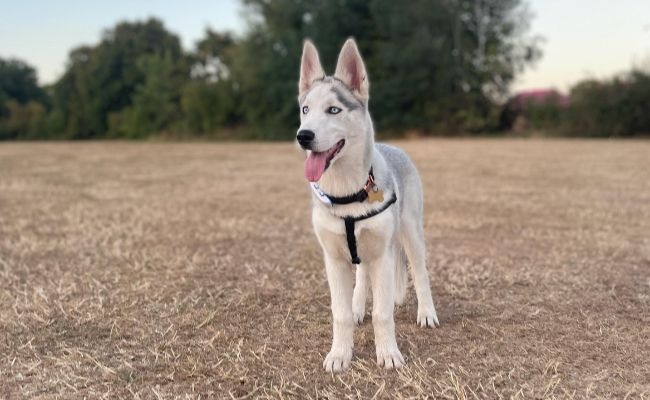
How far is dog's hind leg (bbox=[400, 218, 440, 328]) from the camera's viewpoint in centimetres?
398

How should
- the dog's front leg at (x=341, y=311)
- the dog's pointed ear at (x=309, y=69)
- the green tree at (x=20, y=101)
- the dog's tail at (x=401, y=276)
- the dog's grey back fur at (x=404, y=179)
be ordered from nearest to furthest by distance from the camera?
the dog's front leg at (x=341, y=311) → the dog's pointed ear at (x=309, y=69) → the dog's grey back fur at (x=404, y=179) → the dog's tail at (x=401, y=276) → the green tree at (x=20, y=101)

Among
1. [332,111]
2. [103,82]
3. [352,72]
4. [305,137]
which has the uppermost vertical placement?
[103,82]

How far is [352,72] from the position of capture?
351cm

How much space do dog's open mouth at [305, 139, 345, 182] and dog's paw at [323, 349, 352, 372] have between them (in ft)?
3.42

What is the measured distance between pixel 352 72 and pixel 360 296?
5.34 feet

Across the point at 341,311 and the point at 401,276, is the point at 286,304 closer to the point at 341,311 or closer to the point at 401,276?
the point at 401,276

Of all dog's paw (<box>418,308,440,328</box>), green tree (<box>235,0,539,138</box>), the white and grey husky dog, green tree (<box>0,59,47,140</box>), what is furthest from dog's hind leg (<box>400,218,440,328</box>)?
green tree (<box>0,59,47,140</box>)

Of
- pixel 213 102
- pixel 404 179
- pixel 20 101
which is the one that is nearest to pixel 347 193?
pixel 404 179

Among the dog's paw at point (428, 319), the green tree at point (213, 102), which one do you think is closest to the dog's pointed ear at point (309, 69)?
the dog's paw at point (428, 319)

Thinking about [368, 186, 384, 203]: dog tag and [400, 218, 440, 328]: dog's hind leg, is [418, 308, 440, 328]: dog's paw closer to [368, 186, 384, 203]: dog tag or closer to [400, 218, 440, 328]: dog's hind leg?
[400, 218, 440, 328]: dog's hind leg

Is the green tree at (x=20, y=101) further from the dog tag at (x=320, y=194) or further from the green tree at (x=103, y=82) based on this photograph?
the dog tag at (x=320, y=194)

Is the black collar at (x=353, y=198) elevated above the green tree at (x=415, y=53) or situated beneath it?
situated beneath

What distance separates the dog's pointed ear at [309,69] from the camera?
11.9ft

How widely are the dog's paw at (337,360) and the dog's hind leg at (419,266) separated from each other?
82cm
